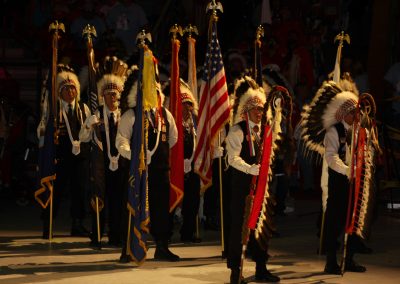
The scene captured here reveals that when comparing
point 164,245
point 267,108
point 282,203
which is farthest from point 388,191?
point 267,108

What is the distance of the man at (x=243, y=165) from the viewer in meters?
12.4

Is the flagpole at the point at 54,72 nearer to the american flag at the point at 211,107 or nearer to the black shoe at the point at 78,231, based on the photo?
the black shoe at the point at 78,231

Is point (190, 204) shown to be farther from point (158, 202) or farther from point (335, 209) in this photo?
point (335, 209)

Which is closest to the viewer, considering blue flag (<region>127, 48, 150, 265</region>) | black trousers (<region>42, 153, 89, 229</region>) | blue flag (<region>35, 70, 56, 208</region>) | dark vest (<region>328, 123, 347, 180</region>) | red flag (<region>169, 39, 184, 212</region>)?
dark vest (<region>328, 123, 347, 180</region>)

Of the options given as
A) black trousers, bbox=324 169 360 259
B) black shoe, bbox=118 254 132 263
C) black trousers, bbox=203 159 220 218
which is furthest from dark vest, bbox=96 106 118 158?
black trousers, bbox=324 169 360 259

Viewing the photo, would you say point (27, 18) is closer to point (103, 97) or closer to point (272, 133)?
point (103, 97)

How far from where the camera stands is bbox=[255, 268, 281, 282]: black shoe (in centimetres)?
1260

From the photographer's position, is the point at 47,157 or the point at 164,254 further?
the point at 47,157

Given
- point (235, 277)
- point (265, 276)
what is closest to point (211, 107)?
point (265, 276)

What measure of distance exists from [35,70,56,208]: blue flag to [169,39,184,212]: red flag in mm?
1771

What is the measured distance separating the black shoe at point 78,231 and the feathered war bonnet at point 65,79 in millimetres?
1664

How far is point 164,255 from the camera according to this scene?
14.0 meters

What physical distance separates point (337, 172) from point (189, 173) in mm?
3361

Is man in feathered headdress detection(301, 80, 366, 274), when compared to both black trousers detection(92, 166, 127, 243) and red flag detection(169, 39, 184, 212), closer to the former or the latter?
red flag detection(169, 39, 184, 212)
